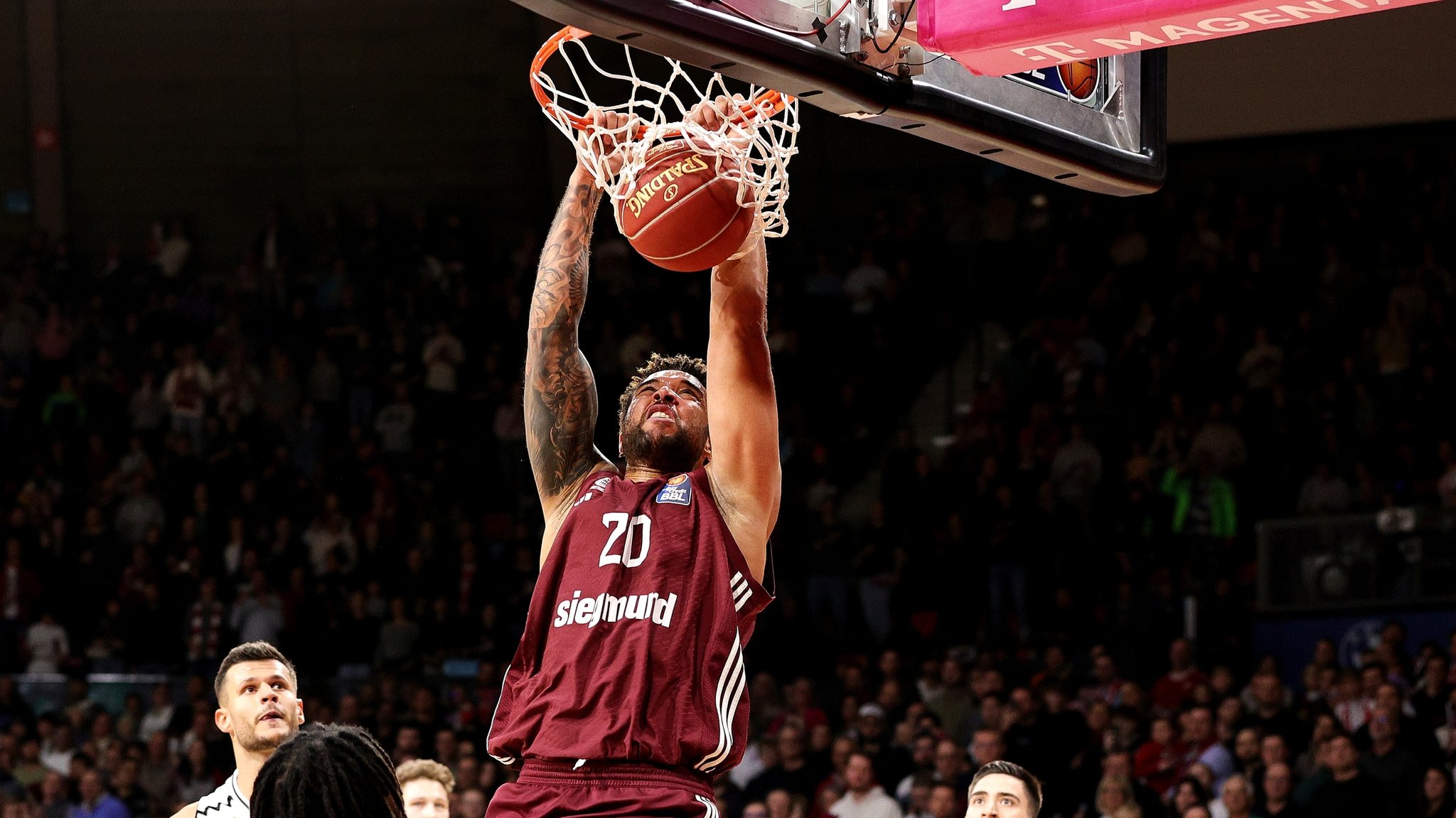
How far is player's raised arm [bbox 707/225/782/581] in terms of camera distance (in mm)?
4363

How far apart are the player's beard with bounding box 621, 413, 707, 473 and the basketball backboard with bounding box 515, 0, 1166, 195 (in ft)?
2.84

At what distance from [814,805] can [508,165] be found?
413 inches

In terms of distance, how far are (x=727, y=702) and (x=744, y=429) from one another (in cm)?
64

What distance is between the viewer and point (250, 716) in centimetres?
510

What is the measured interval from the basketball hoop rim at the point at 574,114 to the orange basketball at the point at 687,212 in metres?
0.12

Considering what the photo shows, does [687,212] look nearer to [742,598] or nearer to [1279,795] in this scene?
[742,598]

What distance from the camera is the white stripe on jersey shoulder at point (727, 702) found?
4109 mm

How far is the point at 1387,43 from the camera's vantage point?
52.1 feet

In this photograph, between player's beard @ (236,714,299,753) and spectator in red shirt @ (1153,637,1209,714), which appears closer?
player's beard @ (236,714,299,753)

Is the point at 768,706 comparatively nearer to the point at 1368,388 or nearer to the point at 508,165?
the point at 1368,388

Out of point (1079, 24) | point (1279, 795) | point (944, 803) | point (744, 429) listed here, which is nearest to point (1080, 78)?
point (1079, 24)

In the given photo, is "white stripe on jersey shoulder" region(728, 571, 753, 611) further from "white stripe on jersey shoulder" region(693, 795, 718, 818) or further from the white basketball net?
the white basketball net

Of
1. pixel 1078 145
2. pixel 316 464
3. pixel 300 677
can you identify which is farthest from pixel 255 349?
pixel 1078 145

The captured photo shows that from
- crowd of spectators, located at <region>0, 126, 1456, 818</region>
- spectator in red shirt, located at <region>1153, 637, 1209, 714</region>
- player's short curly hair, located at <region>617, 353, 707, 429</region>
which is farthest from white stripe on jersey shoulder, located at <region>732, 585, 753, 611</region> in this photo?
spectator in red shirt, located at <region>1153, 637, 1209, 714</region>
